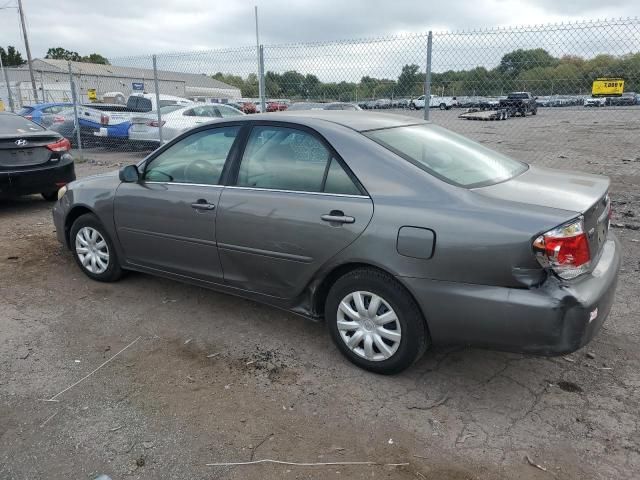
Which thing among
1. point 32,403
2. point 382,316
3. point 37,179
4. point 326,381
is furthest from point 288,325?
point 37,179

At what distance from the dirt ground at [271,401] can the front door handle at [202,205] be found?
0.90m

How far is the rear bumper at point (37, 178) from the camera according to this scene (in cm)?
704

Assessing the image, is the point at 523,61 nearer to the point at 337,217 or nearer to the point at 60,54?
the point at 337,217

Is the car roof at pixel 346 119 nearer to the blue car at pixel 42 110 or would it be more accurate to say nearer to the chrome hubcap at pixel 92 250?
the chrome hubcap at pixel 92 250

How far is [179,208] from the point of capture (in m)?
3.83

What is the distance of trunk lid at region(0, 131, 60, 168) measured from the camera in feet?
23.1

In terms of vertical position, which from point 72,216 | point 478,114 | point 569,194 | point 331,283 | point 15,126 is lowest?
point 331,283

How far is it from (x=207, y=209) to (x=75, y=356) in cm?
132

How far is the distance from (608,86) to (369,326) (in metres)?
5.54

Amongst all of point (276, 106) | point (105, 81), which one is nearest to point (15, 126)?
point (276, 106)

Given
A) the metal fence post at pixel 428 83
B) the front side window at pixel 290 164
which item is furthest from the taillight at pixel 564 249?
the metal fence post at pixel 428 83

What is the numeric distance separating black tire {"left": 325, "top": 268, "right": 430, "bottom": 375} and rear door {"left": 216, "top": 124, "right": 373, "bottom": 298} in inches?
8.1

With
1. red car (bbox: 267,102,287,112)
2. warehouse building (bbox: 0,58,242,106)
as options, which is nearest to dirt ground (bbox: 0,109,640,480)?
red car (bbox: 267,102,287,112)

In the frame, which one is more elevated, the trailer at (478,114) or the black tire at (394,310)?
the trailer at (478,114)
